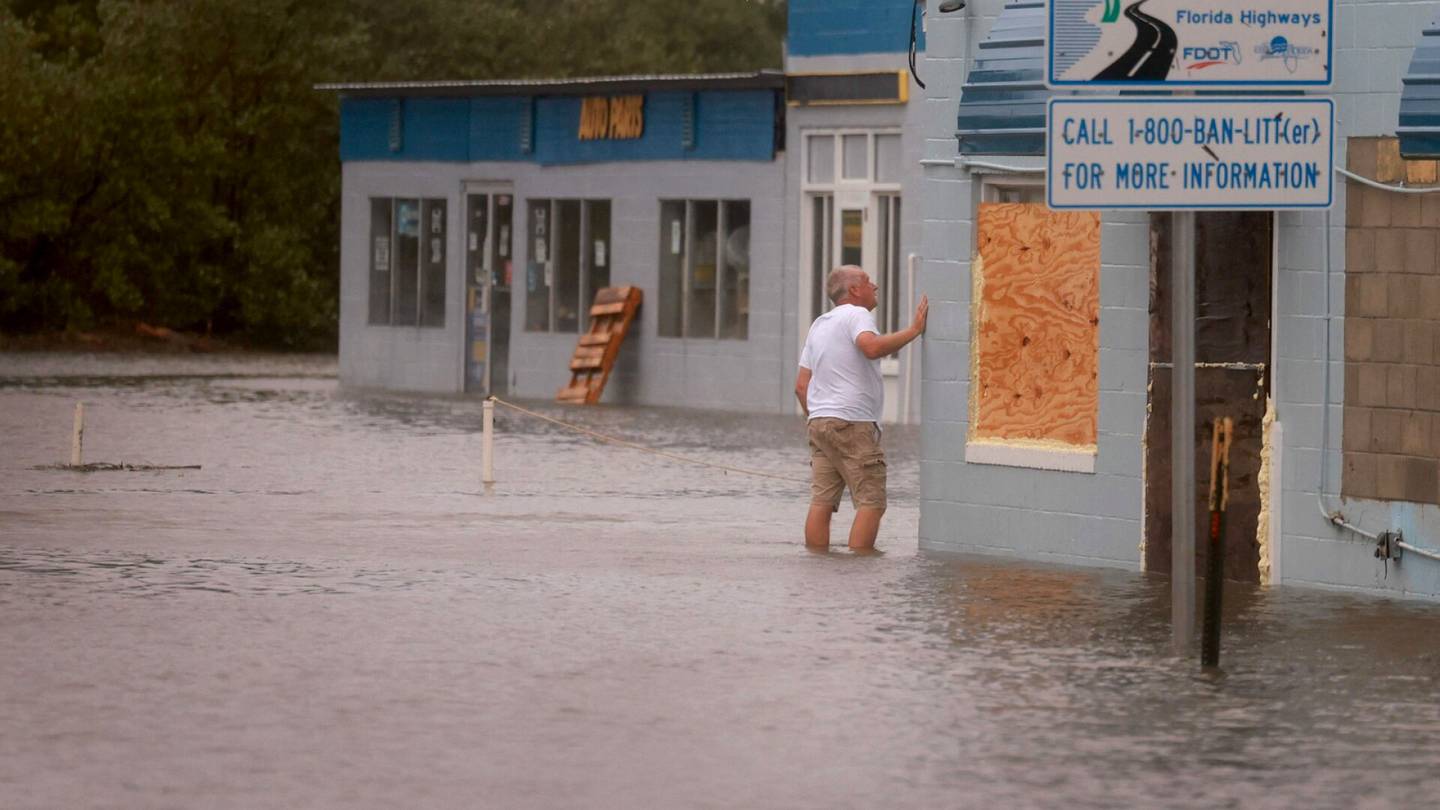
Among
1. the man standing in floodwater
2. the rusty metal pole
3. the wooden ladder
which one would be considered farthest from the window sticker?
the rusty metal pole

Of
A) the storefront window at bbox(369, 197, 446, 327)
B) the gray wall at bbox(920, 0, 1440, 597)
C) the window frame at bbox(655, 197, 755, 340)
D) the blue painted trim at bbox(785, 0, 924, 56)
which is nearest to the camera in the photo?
the gray wall at bbox(920, 0, 1440, 597)

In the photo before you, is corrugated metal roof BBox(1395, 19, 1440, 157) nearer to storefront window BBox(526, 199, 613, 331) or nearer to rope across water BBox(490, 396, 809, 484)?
rope across water BBox(490, 396, 809, 484)

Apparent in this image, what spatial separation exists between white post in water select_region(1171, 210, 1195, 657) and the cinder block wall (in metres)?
2.64

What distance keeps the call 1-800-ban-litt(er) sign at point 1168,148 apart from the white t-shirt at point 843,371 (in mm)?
4253

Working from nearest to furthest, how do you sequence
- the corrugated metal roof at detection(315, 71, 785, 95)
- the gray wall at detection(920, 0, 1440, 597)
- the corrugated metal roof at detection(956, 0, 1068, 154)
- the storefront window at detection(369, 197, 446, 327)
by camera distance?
the gray wall at detection(920, 0, 1440, 597), the corrugated metal roof at detection(956, 0, 1068, 154), the corrugated metal roof at detection(315, 71, 785, 95), the storefront window at detection(369, 197, 446, 327)

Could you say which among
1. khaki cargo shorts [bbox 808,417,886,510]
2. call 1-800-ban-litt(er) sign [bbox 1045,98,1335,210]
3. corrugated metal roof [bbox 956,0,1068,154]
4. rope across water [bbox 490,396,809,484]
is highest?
corrugated metal roof [bbox 956,0,1068,154]

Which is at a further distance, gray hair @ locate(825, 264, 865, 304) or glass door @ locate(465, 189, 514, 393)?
glass door @ locate(465, 189, 514, 393)

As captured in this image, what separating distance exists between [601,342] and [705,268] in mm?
1607

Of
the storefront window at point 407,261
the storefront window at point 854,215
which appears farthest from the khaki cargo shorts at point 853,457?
the storefront window at point 407,261

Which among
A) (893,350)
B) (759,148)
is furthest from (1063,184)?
(759,148)

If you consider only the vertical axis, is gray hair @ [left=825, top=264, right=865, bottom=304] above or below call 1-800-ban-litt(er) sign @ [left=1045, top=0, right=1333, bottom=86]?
below

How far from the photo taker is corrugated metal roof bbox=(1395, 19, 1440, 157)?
1295 cm

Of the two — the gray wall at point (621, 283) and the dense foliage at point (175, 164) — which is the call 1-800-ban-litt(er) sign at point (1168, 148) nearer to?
the gray wall at point (621, 283)

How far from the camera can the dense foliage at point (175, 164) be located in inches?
1971
